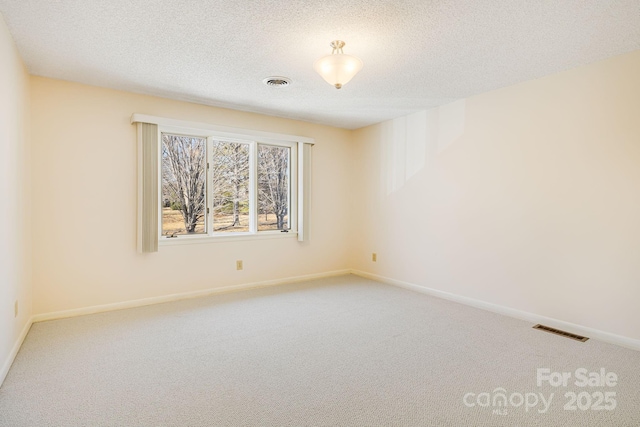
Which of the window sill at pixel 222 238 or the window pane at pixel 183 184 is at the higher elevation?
the window pane at pixel 183 184

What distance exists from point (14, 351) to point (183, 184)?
2.15 m

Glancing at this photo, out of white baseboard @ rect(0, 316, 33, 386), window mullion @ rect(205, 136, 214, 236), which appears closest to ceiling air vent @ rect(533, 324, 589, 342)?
window mullion @ rect(205, 136, 214, 236)

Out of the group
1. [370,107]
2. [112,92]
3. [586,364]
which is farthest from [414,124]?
[112,92]

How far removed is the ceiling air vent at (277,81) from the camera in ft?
10.6

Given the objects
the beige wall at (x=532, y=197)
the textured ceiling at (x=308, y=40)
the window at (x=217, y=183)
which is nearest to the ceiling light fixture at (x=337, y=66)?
the textured ceiling at (x=308, y=40)

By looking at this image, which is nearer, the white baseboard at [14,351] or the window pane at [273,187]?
the white baseboard at [14,351]

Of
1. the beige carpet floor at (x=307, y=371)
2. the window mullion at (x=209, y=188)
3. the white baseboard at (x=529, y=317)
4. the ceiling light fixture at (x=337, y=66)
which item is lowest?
the beige carpet floor at (x=307, y=371)

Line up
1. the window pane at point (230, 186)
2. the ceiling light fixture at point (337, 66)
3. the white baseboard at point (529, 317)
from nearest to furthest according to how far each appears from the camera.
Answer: the ceiling light fixture at point (337, 66), the white baseboard at point (529, 317), the window pane at point (230, 186)

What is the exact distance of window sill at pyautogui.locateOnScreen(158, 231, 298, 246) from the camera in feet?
12.8

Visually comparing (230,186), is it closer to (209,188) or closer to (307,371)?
(209,188)

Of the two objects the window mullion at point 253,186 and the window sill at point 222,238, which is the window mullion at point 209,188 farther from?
the window mullion at point 253,186

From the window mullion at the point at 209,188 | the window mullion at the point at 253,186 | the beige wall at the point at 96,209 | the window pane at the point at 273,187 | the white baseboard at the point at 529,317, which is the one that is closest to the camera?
the white baseboard at the point at 529,317

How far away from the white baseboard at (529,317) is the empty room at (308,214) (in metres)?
0.02

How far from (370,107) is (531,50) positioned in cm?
181
